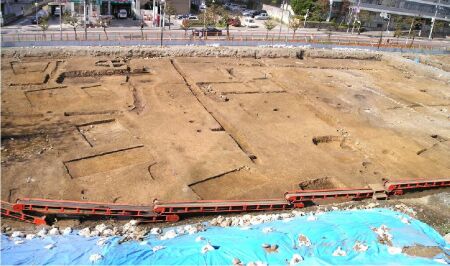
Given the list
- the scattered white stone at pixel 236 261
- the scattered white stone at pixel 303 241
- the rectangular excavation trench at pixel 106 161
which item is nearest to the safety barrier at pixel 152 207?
the rectangular excavation trench at pixel 106 161

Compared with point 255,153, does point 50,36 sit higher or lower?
higher

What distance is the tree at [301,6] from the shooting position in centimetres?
6431

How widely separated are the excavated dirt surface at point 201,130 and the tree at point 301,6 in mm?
30328

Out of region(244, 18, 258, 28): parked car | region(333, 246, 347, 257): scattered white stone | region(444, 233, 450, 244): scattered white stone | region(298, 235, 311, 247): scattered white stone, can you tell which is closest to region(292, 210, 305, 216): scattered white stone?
region(298, 235, 311, 247): scattered white stone

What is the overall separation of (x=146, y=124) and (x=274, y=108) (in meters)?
9.73

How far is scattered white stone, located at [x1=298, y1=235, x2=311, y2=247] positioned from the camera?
12867 millimetres

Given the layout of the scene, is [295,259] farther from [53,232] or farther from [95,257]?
[53,232]

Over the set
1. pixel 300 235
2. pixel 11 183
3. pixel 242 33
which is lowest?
pixel 11 183

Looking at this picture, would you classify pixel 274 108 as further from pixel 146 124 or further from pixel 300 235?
pixel 300 235

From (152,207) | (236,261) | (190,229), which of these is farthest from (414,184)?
(152,207)

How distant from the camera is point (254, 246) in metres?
12.6

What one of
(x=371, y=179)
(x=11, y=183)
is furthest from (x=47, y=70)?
(x=371, y=179)

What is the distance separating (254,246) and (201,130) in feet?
40.0

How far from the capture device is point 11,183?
1730 cm
